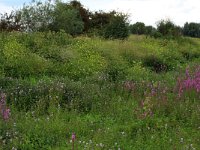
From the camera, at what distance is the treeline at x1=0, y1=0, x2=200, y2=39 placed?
26978mm

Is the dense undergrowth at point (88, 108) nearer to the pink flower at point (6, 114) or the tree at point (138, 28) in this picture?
the pink flower at point (6, 114)

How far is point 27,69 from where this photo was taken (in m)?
13.4

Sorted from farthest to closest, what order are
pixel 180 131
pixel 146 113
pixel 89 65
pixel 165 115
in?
pixel 89 65 → pixel 165 115 → pixel 146 113 → pixel 180 131

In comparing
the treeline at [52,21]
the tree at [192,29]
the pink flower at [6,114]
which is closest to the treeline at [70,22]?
the treeline at [52,21]

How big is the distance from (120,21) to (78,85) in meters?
17.9

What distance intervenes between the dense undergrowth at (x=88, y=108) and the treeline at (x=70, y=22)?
10.2 metres

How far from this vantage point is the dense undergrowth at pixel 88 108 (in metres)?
6.97

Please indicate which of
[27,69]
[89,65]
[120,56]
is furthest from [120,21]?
[27,69]

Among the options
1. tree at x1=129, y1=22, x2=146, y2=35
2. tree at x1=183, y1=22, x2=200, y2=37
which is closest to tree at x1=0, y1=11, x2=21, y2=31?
tree at x1=129, y1=22, x2=146, y2=35

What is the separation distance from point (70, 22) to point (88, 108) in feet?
84.0

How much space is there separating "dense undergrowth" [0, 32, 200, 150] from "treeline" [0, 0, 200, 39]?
10.2 metres

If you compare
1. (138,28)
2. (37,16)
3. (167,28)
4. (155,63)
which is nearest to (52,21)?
(37,16)

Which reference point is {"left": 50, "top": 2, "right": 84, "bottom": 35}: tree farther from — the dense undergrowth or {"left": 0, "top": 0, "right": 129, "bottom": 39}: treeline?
the dense undergrowth

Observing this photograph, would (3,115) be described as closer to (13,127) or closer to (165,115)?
(13,127)
